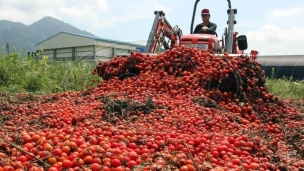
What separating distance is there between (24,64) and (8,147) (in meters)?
7.38

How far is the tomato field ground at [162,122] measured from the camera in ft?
9.02

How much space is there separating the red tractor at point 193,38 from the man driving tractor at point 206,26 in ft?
0.57

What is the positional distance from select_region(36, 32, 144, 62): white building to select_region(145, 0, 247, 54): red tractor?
788 inches

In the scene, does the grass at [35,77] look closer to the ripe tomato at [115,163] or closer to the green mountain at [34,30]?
the ripe tomato at [115,163]

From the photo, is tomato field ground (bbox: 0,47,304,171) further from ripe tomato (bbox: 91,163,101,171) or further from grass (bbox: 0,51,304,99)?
grass (bbox: 0,51,304,99)

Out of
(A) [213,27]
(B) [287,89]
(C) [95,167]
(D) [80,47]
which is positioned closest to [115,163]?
(C) [95,167]

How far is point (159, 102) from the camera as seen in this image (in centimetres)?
494

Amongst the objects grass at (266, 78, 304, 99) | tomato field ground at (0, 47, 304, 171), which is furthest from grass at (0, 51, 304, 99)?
grass at (266, 78, 304, 99)

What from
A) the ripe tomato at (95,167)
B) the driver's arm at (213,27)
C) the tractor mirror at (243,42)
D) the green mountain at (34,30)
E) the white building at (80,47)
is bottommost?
the ripe tomato at (95,167)

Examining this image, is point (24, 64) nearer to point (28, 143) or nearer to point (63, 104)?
point (63, 104)

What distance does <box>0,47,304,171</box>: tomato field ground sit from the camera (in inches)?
108

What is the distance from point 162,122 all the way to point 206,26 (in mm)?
5117

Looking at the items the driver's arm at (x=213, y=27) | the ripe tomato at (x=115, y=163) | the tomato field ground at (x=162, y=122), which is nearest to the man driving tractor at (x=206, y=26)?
the driver's arm at (x=213, y=27)

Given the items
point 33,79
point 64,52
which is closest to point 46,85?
point 33,79
